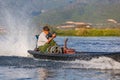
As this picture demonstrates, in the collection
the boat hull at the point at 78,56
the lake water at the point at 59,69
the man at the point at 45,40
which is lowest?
the lake water at the point at 59,69

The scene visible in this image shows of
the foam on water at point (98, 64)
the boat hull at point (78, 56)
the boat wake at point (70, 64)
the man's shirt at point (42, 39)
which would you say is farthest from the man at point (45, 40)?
the foam on water at point (98, 64)

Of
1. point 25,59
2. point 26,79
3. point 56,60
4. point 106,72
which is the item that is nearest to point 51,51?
point 56,60

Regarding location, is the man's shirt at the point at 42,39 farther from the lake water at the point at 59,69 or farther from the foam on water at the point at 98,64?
the foam on water at the point at 98,64

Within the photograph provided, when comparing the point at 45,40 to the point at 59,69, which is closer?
the point at 59,69

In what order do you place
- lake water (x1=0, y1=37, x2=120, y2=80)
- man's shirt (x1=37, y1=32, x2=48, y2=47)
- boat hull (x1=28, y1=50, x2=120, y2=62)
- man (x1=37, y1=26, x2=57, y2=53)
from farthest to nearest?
man's shirt (x1=37, y1=32, x2=48, y2=47), man (x1=37, y1=26, x2=57, y2=53), boat hull (x1=28, y1=50, x2=120, y2=62), lake water (x1=0, y1=37, x2=120, y2=80)

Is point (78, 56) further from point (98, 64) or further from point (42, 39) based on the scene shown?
point (42, 39)

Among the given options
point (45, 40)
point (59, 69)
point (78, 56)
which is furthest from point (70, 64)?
point (45, 40)

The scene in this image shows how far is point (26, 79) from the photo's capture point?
89.0 ft

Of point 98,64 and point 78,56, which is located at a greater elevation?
point 78,56

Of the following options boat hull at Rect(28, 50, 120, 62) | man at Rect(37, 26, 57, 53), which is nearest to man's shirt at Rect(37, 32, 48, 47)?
man at Rect(37, 26, 57, 53)

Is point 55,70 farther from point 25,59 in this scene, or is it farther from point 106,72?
point 25,59

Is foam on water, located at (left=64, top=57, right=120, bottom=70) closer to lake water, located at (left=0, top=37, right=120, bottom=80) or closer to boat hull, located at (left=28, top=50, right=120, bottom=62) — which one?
lake water, located at (left=0, top=37, right=120, bottom=80)

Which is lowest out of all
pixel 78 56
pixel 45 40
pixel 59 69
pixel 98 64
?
pixel 59 69

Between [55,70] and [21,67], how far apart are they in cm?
300
